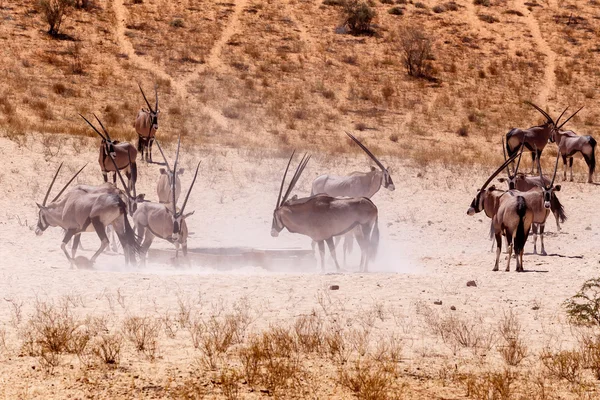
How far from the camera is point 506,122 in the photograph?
32.6 meters

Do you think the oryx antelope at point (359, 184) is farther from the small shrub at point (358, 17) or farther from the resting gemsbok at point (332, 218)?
the small shrub at point (358, 17)

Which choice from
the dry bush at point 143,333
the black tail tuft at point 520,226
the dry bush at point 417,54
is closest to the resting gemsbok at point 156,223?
the dry bush at point 143,333

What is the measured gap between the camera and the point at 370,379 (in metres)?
6.54

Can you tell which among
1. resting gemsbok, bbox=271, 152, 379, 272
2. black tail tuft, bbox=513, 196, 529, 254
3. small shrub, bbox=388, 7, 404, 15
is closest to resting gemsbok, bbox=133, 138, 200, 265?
resting gemsbok, bbox=271, 152, 379, 272

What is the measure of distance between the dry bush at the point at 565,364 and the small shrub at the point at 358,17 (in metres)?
34.7

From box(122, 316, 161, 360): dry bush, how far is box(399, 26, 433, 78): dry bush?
1183 inches

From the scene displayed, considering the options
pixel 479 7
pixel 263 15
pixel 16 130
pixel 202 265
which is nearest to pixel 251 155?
pixel 16 130

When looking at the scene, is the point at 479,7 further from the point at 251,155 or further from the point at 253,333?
the point at 253,333

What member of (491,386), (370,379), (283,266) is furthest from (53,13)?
(491,386)

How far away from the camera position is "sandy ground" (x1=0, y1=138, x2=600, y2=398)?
8.90 meters

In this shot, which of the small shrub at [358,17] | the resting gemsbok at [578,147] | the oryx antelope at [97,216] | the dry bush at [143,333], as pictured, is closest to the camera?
the dry bush at [143,333]

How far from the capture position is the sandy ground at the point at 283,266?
8898mm

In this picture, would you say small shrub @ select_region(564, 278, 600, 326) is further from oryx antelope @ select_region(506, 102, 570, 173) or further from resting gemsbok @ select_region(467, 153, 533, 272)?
oryx antelope @ select_region(506, 102, 570, 173)

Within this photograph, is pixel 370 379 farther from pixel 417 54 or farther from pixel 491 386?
pixel 417 54
